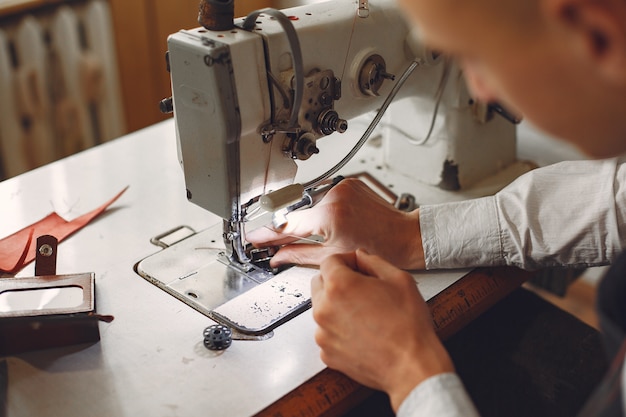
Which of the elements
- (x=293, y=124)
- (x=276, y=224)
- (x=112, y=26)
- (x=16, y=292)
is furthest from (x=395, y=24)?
(x=112, y=26)

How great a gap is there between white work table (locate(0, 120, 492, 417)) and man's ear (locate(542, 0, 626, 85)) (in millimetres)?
680

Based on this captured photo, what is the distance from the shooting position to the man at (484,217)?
0.70m

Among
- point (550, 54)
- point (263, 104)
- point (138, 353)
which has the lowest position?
point (138, 353)

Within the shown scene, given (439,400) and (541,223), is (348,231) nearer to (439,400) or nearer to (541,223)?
(541,223)

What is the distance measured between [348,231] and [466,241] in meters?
0.22

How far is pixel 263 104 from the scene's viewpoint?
1208 mm

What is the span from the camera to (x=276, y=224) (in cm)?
145

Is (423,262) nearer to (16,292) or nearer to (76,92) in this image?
(16,292)

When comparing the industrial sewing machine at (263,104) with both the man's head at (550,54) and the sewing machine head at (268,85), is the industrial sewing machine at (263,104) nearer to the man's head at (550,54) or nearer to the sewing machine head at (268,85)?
the sewing machine head at (268,85)

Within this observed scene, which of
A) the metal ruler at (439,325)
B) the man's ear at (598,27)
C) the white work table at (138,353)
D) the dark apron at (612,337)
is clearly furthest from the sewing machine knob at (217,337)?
the man's ear at (598,27)

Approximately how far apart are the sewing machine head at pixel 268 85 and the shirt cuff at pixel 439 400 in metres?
0.44

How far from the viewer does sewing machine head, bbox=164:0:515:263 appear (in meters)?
→ 1.16

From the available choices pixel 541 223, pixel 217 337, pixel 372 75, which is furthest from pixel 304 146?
pixel 541 223

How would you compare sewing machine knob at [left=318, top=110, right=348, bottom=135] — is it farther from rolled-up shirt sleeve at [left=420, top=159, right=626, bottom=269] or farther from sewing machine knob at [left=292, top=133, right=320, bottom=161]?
rolled-up shirt sleeve at [left=420, top=159, right=626, bottom=269]
